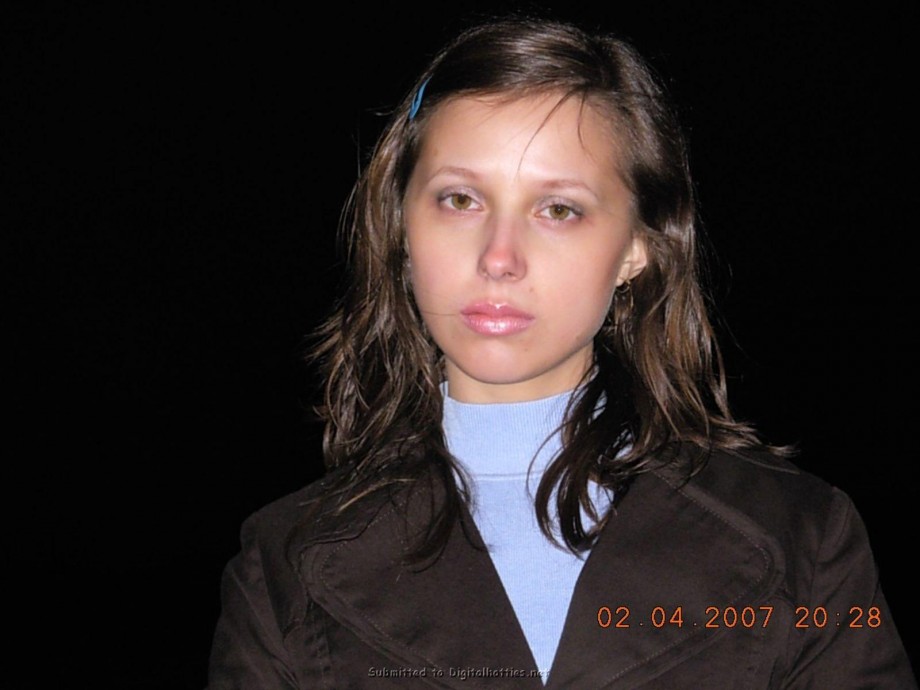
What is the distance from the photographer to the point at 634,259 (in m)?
1.44

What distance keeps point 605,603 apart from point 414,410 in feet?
1.26

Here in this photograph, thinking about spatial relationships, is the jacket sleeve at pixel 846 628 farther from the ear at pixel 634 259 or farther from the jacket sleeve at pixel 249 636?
the jacket sleeve at pixel 249 636

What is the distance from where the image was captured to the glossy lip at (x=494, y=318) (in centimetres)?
130

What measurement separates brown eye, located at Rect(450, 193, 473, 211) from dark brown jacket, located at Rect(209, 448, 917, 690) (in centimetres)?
37

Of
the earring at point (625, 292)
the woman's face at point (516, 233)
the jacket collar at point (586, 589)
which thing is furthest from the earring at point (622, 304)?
the jacket collar at point (586, 589)

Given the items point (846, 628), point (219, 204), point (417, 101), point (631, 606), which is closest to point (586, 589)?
point (631, 606)

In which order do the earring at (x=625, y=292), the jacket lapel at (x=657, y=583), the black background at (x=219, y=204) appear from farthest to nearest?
the black background at (x=219, y=204) < the earring at (x=625, y=292) < the jacket lapel at (x=657, y=583)

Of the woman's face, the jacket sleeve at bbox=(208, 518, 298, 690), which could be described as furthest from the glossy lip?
the jacket sleeve at bbox=(208, 518, 298, 690)

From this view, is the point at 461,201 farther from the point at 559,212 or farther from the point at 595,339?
the point at 595,339

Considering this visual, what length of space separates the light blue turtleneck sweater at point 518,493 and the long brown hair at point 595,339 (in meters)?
0.02

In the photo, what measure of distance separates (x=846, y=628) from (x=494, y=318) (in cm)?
52

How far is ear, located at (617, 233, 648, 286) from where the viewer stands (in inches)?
56.2

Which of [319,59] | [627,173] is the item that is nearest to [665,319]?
[627,173]

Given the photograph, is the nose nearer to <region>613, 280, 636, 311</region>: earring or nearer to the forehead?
the forehead
